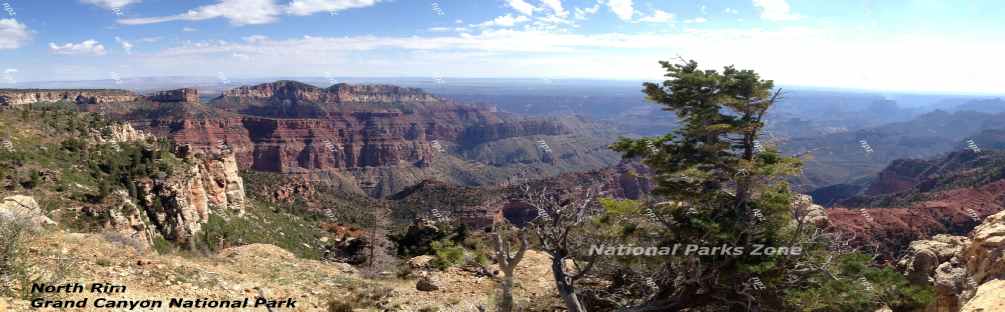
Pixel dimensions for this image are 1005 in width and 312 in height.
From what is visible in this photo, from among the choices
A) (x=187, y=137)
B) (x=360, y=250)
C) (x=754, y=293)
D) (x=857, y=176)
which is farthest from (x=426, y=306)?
(x=857, y=176)

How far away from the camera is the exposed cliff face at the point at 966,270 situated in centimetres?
1512

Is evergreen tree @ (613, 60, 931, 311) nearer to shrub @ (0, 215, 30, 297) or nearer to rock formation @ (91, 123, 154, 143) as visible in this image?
shrub @ (0, 215, 30, 297)

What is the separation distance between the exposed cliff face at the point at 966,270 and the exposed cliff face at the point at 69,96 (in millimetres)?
123443

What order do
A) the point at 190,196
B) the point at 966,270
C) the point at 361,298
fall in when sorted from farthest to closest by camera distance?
the point at 190,196, the point at 966,270, the point at 361,298

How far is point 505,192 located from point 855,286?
238 ft

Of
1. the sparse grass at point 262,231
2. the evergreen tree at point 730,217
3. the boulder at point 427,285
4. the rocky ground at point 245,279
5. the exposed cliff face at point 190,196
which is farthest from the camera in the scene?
the sparse grass at point 262,231

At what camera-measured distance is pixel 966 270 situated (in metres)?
17.2

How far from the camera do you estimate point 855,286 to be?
14.1 m

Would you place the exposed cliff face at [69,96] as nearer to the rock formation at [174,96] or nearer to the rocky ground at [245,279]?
the rock formation at [174,96]

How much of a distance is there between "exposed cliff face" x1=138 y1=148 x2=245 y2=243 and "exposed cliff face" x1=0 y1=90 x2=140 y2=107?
7198 cm

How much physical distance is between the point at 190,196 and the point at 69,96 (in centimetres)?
10812

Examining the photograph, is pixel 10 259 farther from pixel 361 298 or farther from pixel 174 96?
pixel 174 96

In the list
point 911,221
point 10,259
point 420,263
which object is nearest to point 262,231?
point 420,263
